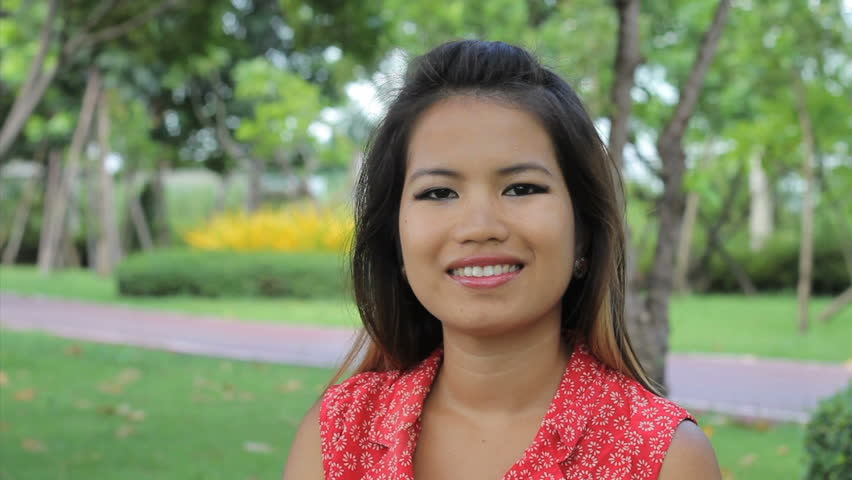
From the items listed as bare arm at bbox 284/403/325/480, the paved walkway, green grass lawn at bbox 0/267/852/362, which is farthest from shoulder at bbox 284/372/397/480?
green grass lawn at bbox 0/267/852/362

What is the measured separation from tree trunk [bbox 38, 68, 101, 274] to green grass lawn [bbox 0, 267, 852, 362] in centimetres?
251

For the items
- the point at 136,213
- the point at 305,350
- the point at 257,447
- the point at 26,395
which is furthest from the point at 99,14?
the point at 136,213

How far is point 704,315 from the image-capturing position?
1463 cm

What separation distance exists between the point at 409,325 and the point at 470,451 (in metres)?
0.32

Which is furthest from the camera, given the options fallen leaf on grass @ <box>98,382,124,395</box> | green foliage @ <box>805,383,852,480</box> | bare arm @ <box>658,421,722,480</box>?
fallen leaf on grass @ <box>98,382,124,395</box>

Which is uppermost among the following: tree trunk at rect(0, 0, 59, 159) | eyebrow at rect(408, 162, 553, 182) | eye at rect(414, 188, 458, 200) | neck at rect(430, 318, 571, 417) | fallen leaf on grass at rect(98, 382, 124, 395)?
tree trunk at rect(0, 0, 59, 159)

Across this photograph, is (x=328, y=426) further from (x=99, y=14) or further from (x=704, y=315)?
(x=704, y=315)

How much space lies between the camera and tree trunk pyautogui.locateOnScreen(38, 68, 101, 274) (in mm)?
21000

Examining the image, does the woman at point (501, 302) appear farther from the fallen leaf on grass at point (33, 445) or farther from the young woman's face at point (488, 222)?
the fallen leaf on grass at point (33, 445)

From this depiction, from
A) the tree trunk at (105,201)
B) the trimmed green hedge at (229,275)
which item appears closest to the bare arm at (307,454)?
the trimmed green hedge at (229,275)

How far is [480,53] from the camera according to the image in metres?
1.83

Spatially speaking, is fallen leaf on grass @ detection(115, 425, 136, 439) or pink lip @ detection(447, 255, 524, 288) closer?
pink lip @ detection(447, 255, 524, 288)

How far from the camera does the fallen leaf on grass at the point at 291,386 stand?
7.83 meters

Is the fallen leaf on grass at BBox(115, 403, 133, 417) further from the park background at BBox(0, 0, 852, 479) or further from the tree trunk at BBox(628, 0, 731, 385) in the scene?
the tree trunk at BBox(628, 0, 731, 385)
